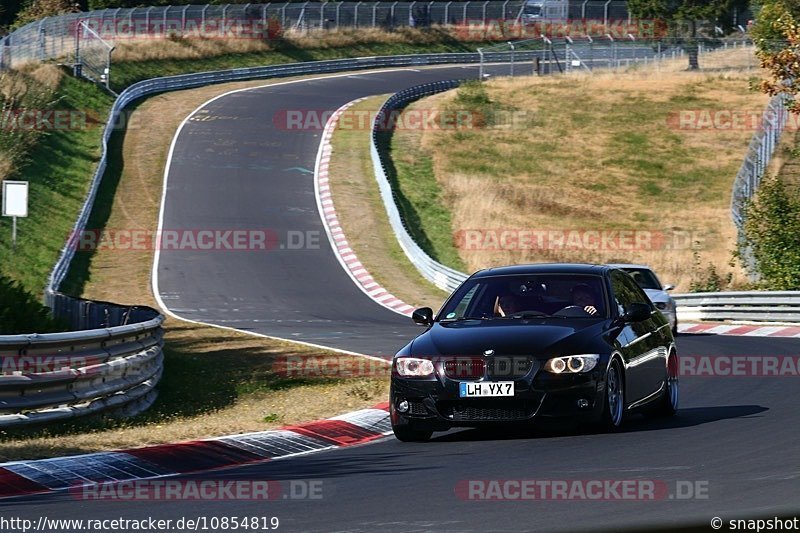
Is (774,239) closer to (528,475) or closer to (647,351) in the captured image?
(647,351)

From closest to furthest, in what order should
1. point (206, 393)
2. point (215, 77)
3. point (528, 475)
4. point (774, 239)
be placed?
point (528, 475) < point (206, 393) < point (774, 239) < point (215, 77)

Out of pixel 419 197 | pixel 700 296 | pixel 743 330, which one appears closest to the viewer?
pixel 743 330

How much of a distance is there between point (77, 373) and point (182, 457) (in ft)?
9.14

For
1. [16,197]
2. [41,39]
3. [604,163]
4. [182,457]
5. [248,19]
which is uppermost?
[248,19]

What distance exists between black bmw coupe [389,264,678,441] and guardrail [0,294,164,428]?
10.4 feet

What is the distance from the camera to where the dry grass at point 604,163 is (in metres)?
→ 44.4

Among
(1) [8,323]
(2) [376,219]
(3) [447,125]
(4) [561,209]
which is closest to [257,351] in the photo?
(1) [8,323]

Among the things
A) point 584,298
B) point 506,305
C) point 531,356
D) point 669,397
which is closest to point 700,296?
point 669,397

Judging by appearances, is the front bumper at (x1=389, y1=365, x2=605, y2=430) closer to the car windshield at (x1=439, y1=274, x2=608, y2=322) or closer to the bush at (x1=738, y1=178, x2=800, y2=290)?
the car windshield at (x1=439, y1=274, x2=608, y2=322)

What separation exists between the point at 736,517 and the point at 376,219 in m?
35.5

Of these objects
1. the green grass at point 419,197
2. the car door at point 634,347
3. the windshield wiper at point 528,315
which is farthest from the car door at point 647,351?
the green grass at point 419,197

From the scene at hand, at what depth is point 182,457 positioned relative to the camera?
10539 mm

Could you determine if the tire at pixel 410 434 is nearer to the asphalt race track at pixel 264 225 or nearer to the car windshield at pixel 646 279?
the asphalt race track at pixel 264 225

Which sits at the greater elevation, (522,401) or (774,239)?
(522,401)
